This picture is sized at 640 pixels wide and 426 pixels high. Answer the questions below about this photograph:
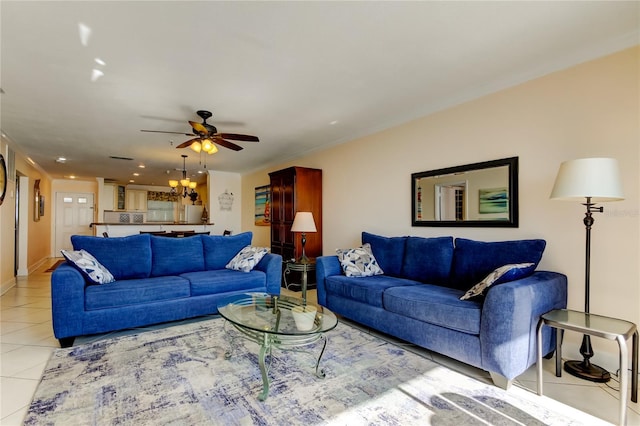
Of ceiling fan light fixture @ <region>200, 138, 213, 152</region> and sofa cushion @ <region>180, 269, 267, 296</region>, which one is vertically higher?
ceiling fan light fixture @ <region>200, 138, 213, 152</region>

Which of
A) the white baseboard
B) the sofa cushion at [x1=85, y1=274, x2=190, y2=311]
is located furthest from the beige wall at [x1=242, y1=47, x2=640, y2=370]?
the white baseboard

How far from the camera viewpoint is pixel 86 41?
233cm

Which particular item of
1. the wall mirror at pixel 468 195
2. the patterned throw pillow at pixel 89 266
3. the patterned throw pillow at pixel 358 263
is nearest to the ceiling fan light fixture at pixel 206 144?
the patterned throw pillow at pixel 89 266

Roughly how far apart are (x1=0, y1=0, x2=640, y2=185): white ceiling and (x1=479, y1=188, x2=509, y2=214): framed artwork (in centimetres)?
100

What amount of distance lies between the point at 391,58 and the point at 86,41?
2312mm

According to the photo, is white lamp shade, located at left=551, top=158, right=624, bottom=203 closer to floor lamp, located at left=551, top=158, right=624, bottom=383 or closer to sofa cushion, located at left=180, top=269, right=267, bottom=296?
floor lamp, located at left=551, top=158, right=624, bottom=383

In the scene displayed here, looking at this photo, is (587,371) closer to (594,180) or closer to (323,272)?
(594,180)

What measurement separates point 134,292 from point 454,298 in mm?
2900

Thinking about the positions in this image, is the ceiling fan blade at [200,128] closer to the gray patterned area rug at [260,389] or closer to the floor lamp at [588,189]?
the gray patterned area rug at [260,389]

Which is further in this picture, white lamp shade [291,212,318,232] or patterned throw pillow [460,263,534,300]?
white lamp shade [291,212,318,232]

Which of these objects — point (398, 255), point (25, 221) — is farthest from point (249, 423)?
point (25, 221)

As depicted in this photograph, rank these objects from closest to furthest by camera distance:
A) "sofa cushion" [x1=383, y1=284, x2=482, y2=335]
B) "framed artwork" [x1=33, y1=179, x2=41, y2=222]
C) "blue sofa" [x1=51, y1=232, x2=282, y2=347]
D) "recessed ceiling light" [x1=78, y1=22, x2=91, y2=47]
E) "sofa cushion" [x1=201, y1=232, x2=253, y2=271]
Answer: "recessed ceiling light" [x1=78, y1=22, x2=91, y2=47] → "sofa cushion" [x1=383, y1=284, x2=482, y2=335] → "blue sofa" [x1=51, y1=232, x2=282, y2=347] → "sofa cushion" [x1=201, y1=232, x2=253, y2=271] → "framed artwork" [x1=33, y1=179, x2=41, y2=222]

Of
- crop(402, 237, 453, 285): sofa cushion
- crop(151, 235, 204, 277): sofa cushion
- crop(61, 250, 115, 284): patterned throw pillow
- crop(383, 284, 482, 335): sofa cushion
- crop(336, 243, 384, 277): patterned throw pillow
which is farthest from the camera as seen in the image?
crop(151, 235, 204, 277): sofa cushion

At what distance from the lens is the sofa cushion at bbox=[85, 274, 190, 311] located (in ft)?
9.38
